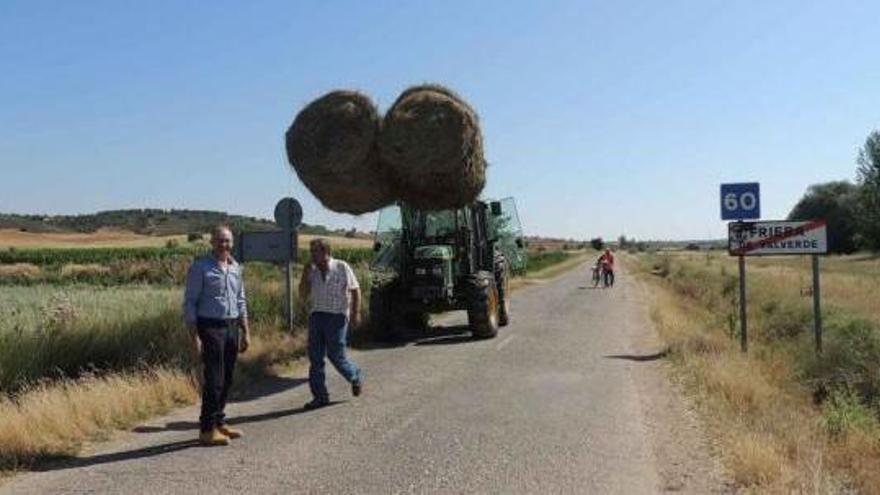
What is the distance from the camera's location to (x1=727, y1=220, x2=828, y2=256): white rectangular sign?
15.4 meters

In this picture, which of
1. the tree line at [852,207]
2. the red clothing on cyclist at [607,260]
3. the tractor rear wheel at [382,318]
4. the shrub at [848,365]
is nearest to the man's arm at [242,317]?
the shrub at [848,365]

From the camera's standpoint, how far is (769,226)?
51.8 ft

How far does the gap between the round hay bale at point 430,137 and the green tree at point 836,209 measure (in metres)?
90.1

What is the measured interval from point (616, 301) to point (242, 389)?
21341 mm

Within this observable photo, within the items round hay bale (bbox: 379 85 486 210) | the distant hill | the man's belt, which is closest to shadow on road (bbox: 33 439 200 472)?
the man's belt

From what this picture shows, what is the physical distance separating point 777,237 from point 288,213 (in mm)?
8232

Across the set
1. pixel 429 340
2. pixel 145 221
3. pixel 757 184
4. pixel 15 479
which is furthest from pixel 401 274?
pixel 145 221

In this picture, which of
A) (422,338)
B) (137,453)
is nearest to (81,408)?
(137,453)

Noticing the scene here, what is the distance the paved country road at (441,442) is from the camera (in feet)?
25.5

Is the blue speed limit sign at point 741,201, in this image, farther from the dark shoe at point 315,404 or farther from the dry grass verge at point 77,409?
the dry grass verge at point 77,409

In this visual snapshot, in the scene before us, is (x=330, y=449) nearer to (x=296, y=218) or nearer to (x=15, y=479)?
(x=15, y=479)

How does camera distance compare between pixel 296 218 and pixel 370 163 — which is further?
pixel 296 218

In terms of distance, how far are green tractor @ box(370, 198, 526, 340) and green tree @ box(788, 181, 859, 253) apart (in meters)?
86.0

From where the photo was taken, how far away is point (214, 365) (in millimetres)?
9500
